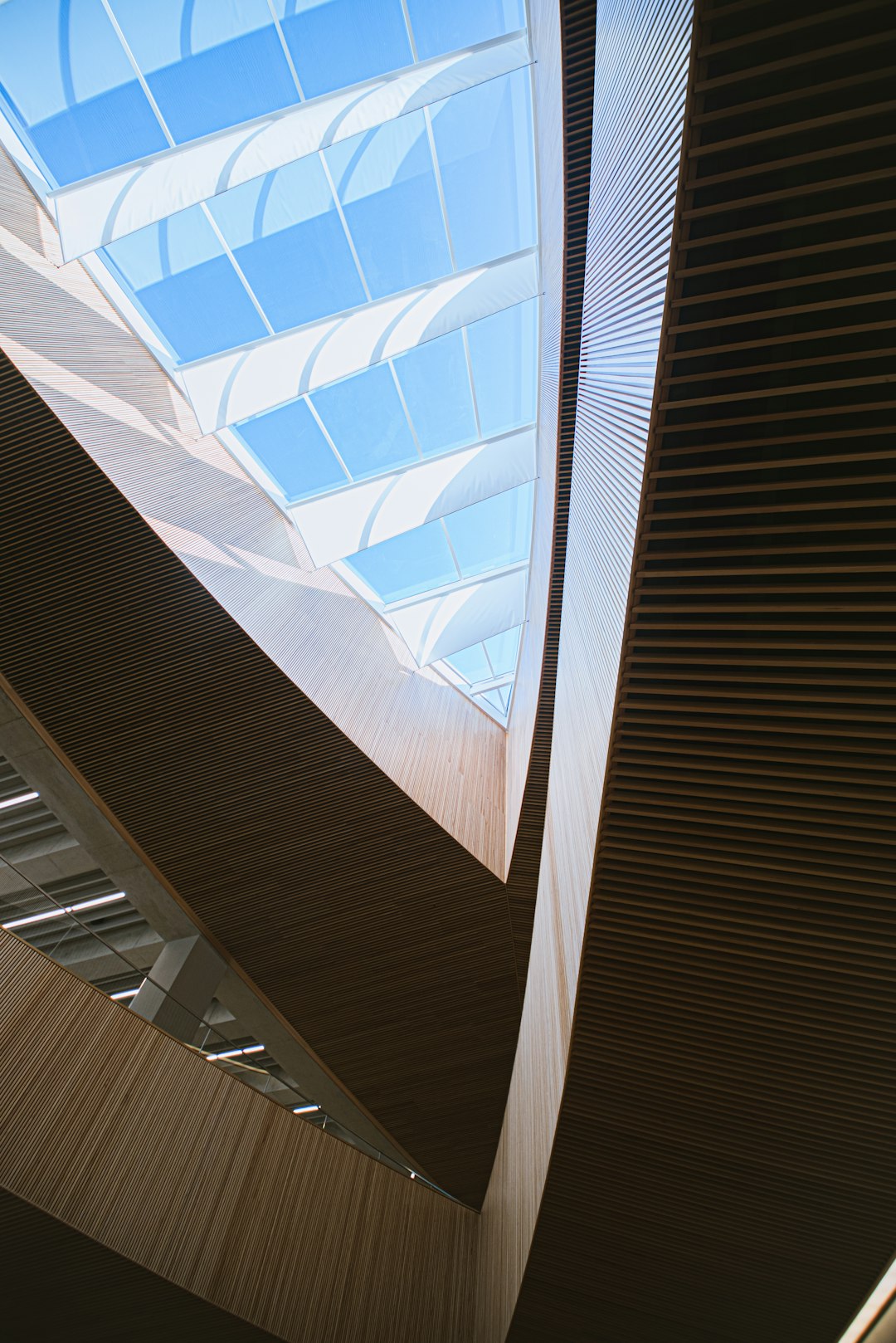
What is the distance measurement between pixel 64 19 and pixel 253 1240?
907cm

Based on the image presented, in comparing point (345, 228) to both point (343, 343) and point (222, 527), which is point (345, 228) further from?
point (222, 527)

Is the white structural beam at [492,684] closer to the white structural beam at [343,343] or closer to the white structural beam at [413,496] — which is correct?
the white structural beam at [413,496]

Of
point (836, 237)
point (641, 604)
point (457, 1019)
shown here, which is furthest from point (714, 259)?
point (457, 1019)

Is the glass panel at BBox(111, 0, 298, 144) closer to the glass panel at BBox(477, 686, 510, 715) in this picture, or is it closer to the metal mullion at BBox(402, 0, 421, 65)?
the metal mullion at BBox(402, 0, 421, 65)

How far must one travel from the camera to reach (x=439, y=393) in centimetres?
911

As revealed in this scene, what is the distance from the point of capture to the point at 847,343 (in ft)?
6.11

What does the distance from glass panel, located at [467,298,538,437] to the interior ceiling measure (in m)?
6.65

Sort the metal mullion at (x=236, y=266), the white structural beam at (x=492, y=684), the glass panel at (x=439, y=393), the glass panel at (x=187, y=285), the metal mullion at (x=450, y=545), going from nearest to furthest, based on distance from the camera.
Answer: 1. the metal mullion at (x=236, y=266)
2. the glass panel at (x=187, y=285)
3. the glass panel at (x=439, y=393)
4. the metal mullion at (x=450, y=545)
5. the white structural beam at (x=492, y=684)

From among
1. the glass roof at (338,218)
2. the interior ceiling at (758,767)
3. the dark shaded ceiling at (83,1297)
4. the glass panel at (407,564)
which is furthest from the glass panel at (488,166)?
the dark shaded ceiling at (83,1297)

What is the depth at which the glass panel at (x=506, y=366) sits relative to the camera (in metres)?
8.44

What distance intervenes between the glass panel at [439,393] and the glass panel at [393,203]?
2.91 feet

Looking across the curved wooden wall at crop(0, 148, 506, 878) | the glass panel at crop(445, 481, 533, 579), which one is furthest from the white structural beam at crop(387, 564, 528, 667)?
the curved wooden wall at crop(0, 148, 506, 878)

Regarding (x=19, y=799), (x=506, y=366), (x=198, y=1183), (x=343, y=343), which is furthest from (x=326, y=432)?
(x=198, y=1183)

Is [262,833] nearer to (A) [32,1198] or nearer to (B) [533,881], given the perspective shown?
(B) [533,881]
